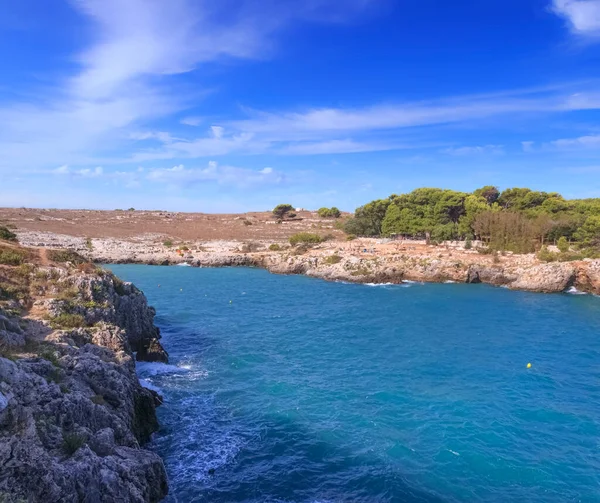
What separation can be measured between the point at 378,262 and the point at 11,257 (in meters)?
48.3

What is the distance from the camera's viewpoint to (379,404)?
23.1m

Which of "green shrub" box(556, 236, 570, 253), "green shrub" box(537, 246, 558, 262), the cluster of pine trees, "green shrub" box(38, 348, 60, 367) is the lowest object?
"green shrub" box(38, 348, 60, 367)

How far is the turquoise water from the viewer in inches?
658

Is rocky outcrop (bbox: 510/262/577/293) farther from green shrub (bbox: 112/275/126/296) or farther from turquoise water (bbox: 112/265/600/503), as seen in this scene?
green shrub (bbox: 112/275/126/296)

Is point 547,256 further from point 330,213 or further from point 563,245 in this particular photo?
point 330,213

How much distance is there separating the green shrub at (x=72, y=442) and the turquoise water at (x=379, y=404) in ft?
15.5

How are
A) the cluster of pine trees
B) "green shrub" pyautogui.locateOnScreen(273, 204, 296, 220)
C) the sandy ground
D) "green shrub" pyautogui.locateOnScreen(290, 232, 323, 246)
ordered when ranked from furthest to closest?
"green shrub" pyautogui.locateOnScreen(273, 204, 296, 220) → the sandy ground → "green shrub" pyautogui.locateOnScreen(290, 232, 323, 246) → the cluster of pine trees

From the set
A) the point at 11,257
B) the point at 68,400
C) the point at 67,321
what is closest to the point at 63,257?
the point at 11,257

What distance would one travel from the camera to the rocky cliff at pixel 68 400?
10.7m

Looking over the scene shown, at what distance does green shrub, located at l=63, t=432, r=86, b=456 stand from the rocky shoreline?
51511mm

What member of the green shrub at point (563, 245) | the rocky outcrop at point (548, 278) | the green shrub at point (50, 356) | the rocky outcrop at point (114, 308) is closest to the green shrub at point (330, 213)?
the green shrub at point (563, 245)

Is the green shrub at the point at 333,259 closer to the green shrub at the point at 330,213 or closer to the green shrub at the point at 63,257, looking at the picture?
the green shrub at the point at 63,257

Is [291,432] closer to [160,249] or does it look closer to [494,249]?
[494,249]

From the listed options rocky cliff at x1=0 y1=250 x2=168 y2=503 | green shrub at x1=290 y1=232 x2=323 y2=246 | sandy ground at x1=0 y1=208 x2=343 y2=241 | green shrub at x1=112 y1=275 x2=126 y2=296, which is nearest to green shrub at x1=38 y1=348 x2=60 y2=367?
rocky cliff at x1=0 y1=250 x2=168 y2=503
